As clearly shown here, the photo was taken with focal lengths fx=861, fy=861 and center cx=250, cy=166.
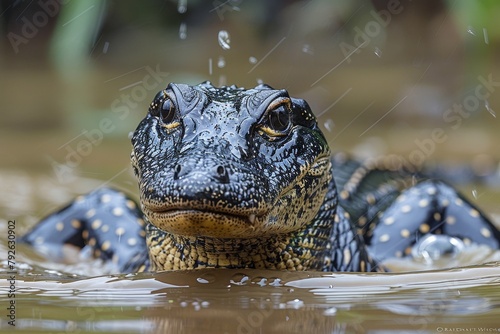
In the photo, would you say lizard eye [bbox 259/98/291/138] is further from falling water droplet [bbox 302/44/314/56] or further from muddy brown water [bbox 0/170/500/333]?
falling water droplet [bbox 302/44/314/56]

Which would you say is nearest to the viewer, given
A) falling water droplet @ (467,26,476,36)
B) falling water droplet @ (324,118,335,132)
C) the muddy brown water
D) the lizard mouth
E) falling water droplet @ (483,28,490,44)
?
the muddy brown water

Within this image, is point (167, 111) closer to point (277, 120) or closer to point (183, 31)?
point (277, 120)

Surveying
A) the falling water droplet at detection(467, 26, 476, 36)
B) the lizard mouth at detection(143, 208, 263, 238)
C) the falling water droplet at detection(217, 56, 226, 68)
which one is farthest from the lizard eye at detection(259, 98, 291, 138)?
the falling water droplet at detection(217, 56, 226, 68)

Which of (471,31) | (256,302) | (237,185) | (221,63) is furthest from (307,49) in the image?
(256,302)

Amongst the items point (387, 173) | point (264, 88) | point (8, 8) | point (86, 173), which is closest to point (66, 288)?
point (264, 88)

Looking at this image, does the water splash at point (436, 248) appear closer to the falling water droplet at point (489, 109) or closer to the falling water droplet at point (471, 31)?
the falling water droplet at point (471, 31)

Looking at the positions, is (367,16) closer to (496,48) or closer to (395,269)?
(496,48)

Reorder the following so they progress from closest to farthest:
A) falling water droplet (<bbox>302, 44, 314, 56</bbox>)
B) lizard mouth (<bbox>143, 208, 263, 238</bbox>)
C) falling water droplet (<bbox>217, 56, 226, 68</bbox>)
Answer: lizard mouth (<bbox>143, 208, 263, 238</bbox>) → falling water droplet (<bbox>217, 56, 226, 68</bbox>) → falling water droplet (<bbox>302, 44, 314, 56</bbox>)
